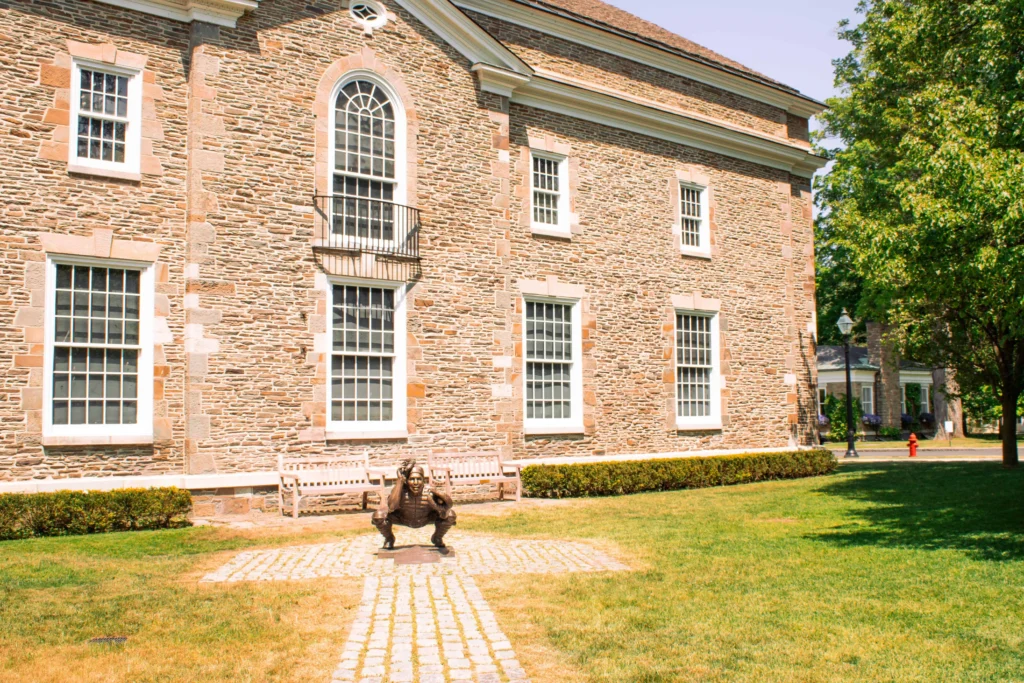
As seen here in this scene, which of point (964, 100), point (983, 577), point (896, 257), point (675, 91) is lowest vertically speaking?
point (983, 577)

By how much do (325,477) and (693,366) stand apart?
10.3 m

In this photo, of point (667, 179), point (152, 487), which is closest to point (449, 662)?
point (152, 487)

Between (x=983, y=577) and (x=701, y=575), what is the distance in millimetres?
2835

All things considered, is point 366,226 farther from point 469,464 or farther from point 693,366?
point 693,366

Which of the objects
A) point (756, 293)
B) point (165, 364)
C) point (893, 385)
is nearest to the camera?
point (165, 364)

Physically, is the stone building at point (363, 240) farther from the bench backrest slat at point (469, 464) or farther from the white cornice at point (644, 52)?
the bench backrest slat at point (469, 464)

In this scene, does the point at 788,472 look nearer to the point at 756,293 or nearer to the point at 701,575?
the point at 756,293

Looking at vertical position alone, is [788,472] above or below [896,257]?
below

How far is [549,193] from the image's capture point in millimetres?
19281

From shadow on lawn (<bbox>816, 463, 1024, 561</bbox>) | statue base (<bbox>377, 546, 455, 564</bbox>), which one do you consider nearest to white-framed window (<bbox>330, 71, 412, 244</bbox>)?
statue base (<bbox>377, 546, 455, 564</bbox>)

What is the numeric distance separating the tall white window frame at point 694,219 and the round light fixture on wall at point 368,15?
28.0 feet

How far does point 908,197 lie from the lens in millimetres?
13422

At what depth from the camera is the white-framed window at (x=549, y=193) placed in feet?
62.4

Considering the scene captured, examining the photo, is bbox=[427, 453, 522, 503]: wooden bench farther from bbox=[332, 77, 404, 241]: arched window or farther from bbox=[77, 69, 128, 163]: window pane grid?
bbox=[77, 69, 128, 163]: window pane grid
